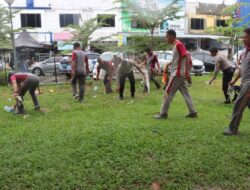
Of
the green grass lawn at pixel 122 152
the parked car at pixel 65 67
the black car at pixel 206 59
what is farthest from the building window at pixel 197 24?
the green grass lawn at pixel 122 152

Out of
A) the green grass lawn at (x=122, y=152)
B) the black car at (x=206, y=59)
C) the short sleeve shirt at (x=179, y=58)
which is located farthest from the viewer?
the black car at (x=206, y=59)

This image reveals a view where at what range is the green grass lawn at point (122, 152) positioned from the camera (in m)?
4.05

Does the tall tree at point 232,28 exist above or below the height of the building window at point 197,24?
below

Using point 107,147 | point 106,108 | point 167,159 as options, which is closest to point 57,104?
point 106,108

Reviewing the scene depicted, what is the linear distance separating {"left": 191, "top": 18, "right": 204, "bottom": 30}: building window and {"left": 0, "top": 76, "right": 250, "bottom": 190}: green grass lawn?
1283 inches

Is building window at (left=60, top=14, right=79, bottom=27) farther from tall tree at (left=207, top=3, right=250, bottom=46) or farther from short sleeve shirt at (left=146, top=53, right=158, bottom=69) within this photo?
short sleeve shirt at (left=146, top=53, right=158, bottom=69)

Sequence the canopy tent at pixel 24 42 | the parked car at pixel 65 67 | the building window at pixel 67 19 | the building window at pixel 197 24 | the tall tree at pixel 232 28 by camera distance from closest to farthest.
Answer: the tall tree at pixel 232 28
the parked car at pixel 65 67
the canopy tent at pixel 24 42
the building window at pixel 67 19
the building window at pixel 197 24

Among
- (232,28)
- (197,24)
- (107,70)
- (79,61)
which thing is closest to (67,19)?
(197,24)

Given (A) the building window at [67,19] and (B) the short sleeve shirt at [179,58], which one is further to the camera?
(A) the building window at [67,19]

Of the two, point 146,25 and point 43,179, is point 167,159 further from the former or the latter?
point 146,25

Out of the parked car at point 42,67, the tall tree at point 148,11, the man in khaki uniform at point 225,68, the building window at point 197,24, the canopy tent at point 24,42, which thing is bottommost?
the parked car at point 42,67

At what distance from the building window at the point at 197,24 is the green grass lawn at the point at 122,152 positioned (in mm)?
32588

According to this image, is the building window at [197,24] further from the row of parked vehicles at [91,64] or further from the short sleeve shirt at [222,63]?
the short sleeve shirt at [222,63]

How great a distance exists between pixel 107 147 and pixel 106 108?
393 centimetres
